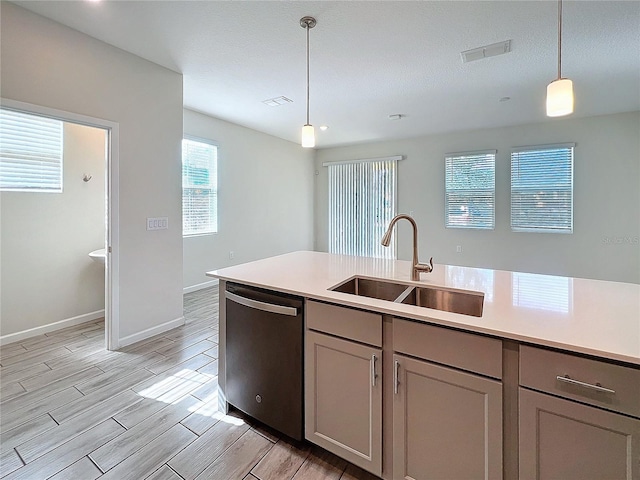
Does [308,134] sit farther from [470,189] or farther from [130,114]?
[470,189]

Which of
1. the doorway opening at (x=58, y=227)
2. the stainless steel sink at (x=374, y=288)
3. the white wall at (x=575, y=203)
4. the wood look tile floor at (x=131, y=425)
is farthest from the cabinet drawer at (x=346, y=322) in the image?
the white wall at (x=575, y=203)

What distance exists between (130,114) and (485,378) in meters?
3.47

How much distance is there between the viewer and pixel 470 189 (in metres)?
5.81

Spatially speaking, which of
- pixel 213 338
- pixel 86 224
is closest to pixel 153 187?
pixel 86 224

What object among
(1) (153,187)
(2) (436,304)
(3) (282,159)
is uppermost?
(3) (282,159)

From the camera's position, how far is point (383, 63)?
10.0 ft

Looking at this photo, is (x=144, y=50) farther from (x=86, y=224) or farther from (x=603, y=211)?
(x=603, y=211)

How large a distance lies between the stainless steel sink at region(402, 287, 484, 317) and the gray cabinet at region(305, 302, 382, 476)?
1.20ft

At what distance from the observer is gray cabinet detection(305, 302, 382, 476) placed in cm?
139

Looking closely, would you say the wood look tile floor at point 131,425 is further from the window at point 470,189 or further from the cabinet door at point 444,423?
the window at point 470,189

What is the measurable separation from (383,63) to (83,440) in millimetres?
3781

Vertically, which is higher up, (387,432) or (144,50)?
(144,50)

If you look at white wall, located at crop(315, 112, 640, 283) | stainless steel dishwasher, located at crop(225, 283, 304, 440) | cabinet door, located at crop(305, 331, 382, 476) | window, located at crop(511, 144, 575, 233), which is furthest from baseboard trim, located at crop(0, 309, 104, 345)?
window, located at crop(511, 144, 575, 233)

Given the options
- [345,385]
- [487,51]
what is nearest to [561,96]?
[487,51]
